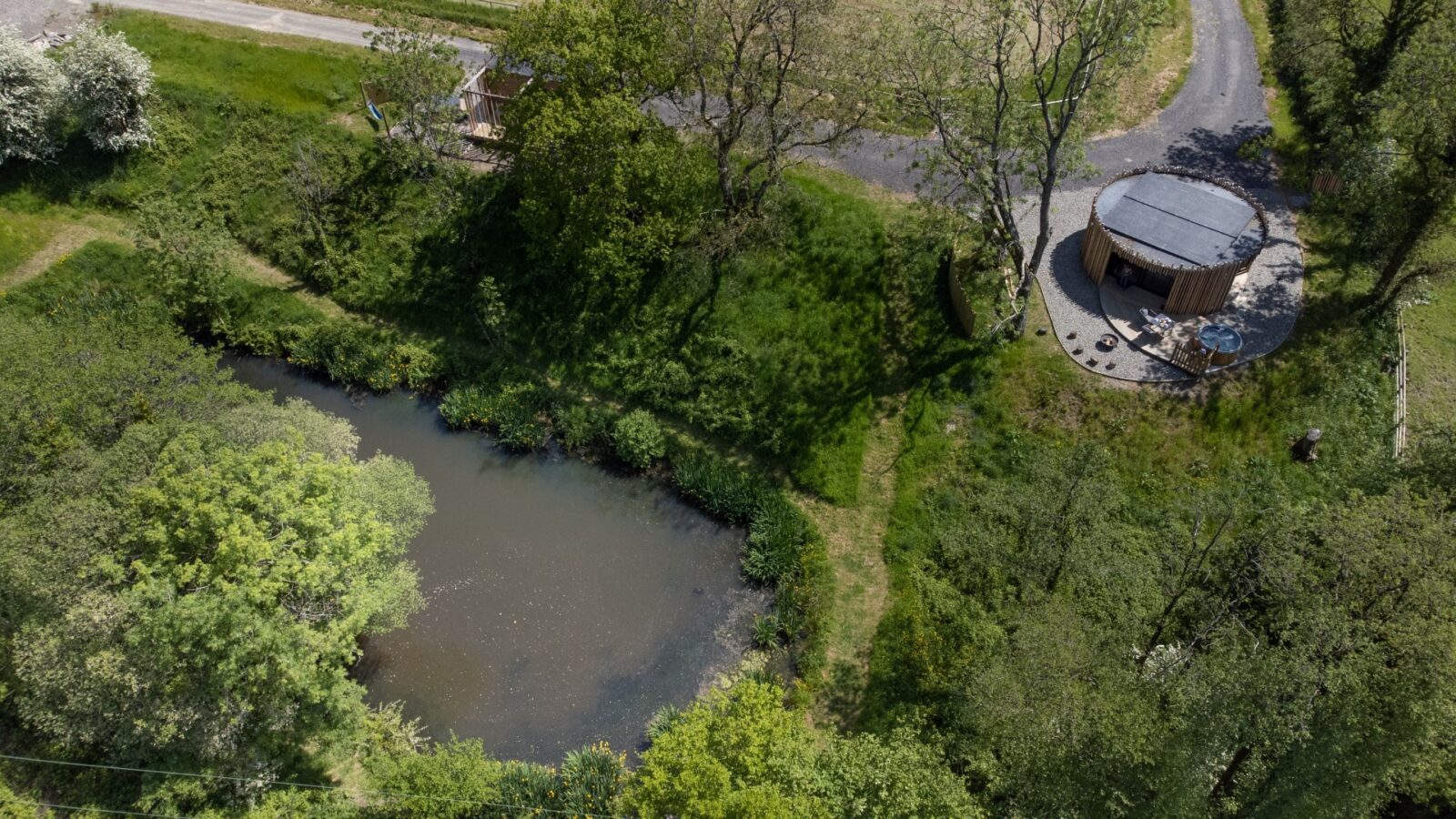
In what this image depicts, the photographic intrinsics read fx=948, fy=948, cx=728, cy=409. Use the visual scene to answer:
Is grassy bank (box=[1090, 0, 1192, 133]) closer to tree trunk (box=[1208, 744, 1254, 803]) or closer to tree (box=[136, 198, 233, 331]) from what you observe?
tree trunk (box=[1208, 744, 1254, 803])

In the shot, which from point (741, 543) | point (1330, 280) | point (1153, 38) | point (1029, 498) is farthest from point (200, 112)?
point (1330, 280)

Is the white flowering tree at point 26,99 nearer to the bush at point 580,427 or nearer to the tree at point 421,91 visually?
the tree at point 421,91

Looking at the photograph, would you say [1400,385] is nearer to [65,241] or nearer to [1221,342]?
[1221,342]

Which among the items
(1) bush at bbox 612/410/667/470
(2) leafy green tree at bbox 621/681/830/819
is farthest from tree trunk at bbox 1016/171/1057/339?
(2) leafy green tree at bbox 621/681/830/819

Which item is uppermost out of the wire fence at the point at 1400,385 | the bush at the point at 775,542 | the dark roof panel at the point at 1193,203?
the dark roof panel at the point at 1193,203

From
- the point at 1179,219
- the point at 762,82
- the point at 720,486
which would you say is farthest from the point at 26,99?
the point at 1179,219

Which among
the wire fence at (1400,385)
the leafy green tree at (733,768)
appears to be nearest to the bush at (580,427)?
the leafy green tree at (733,768)
